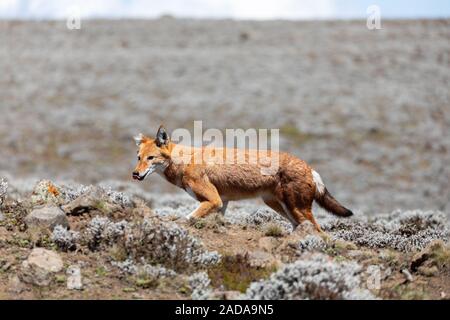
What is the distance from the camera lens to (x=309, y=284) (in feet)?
26.1

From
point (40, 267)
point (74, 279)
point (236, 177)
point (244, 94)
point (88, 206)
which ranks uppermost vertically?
point (244, 94)

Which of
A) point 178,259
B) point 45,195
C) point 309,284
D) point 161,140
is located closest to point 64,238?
point 178,259

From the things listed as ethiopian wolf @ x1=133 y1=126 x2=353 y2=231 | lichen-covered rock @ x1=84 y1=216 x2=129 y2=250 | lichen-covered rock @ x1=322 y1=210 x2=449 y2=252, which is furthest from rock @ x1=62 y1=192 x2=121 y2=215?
lichen-covered rock @ x1=322 y1=210 x2=449 y2=252

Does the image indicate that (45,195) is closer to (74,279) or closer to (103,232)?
(103,232)

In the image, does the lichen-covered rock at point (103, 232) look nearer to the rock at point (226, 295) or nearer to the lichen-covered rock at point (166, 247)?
the lichen-covered rock at point (166, 247)

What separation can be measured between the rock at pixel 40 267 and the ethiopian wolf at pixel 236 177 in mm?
2784

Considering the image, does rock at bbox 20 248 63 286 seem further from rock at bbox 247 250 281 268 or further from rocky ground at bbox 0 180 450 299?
rock at bbox 247 250 281 268

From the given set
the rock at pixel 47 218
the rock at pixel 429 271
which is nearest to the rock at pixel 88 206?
the rock at pixel 47 218

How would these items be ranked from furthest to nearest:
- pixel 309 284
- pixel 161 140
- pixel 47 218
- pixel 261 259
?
pixel 161 140 < pixel 47 218 < pixel 261 259 < pixel 309 284

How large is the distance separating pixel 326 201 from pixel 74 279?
196 inches

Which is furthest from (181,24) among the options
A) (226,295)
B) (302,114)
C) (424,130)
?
(226,295)

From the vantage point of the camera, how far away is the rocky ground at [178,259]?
821 centimetres

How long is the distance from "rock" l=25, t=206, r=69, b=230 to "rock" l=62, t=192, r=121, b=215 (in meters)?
0.45
